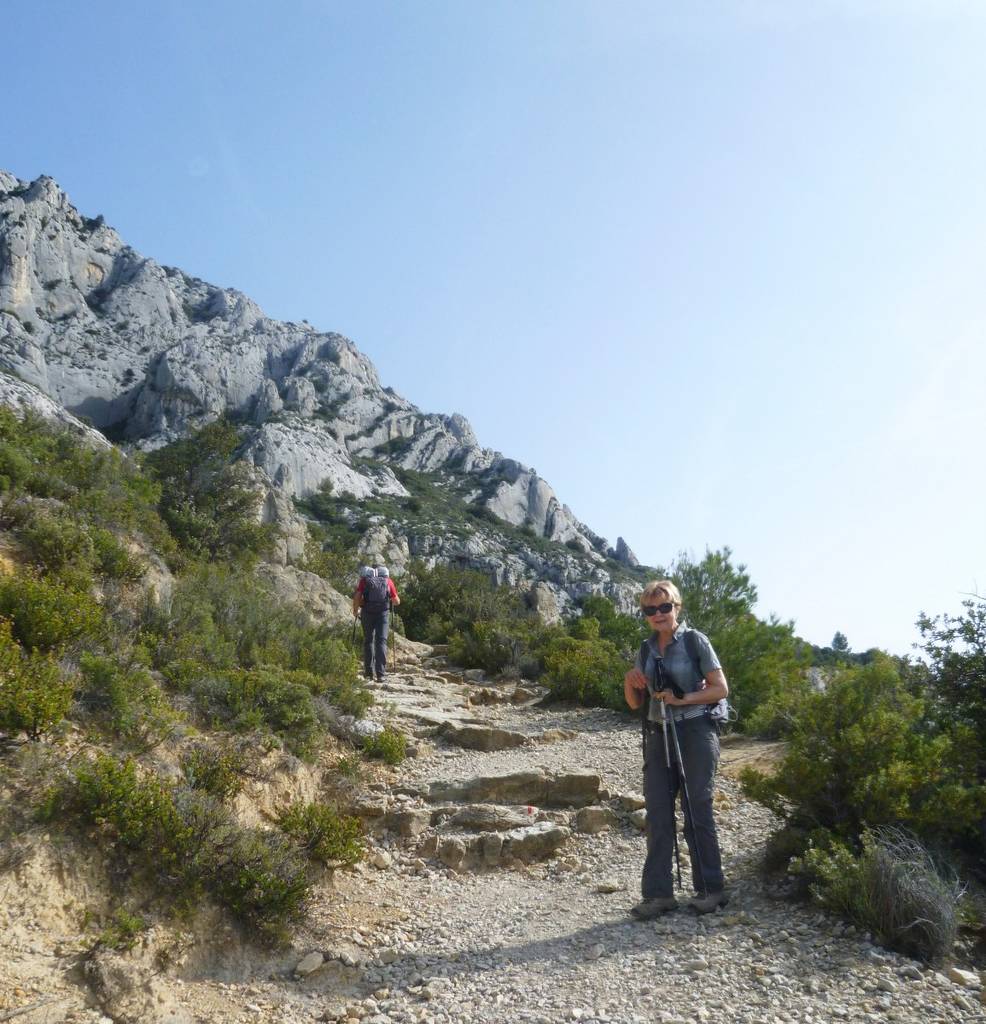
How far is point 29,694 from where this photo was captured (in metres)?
4.42

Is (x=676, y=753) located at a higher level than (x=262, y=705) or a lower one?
higher

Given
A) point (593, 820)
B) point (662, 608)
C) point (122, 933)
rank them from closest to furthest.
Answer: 1. point (122, 933)
2. point (662, 608)
3. point (593, 820)

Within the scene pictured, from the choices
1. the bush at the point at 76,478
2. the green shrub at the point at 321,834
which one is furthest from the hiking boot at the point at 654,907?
the bush at the point at 76,478

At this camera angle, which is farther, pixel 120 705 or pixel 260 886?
pixel 120 705

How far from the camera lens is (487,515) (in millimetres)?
57562

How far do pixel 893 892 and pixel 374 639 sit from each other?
9433 millimetres

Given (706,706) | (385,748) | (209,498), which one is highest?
(209,498)

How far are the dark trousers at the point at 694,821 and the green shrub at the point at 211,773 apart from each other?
9.88 ft

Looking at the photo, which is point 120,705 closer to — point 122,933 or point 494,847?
point 122,933

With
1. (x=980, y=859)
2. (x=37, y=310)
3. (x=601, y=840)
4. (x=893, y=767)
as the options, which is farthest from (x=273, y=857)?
(x=37, y=310)

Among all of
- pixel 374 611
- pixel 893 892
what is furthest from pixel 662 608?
pixel 374 611

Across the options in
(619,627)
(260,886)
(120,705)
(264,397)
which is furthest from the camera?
(264,397)

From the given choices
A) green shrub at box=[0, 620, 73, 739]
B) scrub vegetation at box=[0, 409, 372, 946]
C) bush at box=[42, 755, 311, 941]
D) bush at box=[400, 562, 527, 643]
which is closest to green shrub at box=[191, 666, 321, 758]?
scrub vegetation at box=[0, 409, 372, 946]

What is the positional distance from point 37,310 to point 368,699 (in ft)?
190
